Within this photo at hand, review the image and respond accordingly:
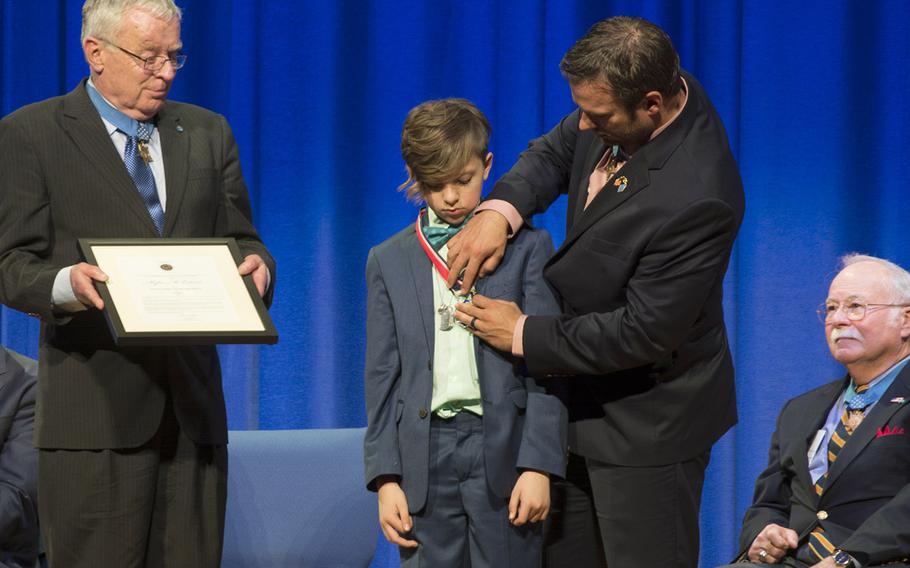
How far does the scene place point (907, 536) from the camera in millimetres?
2918

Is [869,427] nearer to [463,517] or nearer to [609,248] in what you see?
[609,248]

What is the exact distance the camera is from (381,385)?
2504mm

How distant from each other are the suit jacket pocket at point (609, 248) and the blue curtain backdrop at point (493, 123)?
2237mm

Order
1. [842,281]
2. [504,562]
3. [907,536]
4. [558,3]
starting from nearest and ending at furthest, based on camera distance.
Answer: [504,562] < [907,536] < [842,281] < [558,3]

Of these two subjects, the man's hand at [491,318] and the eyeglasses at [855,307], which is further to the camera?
the eyeglasses at [855,307]

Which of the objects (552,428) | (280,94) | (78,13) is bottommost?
(552,428)

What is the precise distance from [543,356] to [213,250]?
2.37ft

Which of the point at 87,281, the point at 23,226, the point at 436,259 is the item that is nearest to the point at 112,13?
the point at 23,226

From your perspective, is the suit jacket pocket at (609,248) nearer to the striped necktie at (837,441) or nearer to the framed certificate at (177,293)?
the framed certificate at (177,293)

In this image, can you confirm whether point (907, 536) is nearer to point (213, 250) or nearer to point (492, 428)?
point (492, 428)

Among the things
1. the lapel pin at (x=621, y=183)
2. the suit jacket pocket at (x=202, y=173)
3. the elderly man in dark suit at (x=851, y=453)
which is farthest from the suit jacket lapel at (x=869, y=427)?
the suit jacket pocket at (x=202, y=173)

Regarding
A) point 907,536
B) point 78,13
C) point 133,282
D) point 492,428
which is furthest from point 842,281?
point 78,13

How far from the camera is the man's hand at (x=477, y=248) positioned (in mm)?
2441

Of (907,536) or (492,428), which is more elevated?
(492,428)
